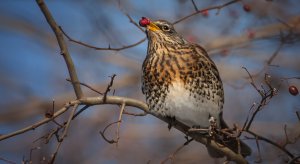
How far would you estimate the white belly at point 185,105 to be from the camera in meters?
5.09

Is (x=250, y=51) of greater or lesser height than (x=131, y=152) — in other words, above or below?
above

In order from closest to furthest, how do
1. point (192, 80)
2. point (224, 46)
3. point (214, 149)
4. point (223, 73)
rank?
1. point (214, 149)
2. point (192, 80)
3. point (224, 46)
4. point (223, 73)

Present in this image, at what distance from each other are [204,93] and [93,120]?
391 cm

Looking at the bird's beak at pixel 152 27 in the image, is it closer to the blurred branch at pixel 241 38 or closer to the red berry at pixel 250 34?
the red berry at pixel 250 34

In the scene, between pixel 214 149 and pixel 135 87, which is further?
pixel 135 87

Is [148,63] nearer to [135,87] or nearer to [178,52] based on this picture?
[178,52]

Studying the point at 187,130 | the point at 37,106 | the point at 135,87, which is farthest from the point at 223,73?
the point at 187,130

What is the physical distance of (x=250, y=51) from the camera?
27.7 ft

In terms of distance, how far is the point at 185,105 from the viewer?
201 inches

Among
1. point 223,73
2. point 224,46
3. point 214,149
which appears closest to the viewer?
point 214,149

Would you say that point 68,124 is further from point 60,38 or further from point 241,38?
point 241,38

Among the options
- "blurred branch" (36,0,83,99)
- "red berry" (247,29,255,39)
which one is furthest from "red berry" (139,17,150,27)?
"red berry" (247,29,255,39)

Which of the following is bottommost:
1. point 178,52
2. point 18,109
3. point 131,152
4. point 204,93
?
point 131,152

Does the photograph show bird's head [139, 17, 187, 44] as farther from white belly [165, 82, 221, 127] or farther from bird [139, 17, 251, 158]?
white belly [165, 82, 221, 127]
